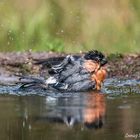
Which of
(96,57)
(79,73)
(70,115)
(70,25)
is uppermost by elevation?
(70,25)

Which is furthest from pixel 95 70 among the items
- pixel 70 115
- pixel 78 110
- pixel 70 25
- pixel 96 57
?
pixel 70 25

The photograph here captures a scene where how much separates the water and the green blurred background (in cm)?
635

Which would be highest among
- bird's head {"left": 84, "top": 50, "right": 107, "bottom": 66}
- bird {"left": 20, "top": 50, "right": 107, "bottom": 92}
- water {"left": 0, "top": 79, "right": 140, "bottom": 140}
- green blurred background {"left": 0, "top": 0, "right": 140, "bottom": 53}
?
green blurred background {"left": 0, "top": 0, "right": 140, "bottom": 53}

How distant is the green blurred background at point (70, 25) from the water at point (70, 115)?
250 inches

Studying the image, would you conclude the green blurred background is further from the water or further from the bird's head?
the bird's head

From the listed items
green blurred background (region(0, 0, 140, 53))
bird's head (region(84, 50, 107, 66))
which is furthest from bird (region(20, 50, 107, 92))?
green blurred background (region(0, 0, 140, 53))

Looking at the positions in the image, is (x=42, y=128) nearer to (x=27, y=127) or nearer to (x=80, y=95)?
(x=27, y=127)

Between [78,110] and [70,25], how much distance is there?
10345 millimetres

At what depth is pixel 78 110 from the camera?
12.2 meters

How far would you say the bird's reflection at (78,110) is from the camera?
1113 cm

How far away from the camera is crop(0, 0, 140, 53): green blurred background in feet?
70.5

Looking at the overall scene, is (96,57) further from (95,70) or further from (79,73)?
(79,73)

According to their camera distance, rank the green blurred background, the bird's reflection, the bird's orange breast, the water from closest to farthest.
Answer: the water < the bird's reflection < the bird's orange breast < the green blurred background

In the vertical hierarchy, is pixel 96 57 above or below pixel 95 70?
above
